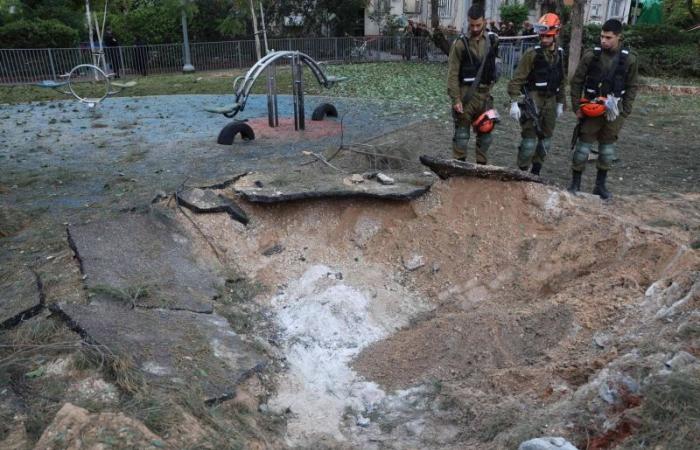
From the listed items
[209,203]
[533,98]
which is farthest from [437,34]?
[209,203]

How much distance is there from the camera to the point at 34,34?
17953 millimetres

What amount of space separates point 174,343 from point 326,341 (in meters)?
1.14

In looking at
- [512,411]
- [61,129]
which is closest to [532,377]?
[512,411]

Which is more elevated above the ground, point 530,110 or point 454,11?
point 454,11

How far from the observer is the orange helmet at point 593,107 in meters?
5.56

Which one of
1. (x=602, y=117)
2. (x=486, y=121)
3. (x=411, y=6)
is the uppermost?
(x=411, y=6)

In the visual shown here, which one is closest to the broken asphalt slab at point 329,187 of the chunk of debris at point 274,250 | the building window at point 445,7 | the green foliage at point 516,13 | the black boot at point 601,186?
the chunk of debris at point 274,250

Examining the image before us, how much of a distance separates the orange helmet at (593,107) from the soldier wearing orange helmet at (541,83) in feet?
1.18

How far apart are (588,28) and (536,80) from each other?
53.0ft

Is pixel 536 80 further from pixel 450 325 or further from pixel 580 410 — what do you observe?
pixel 580 410

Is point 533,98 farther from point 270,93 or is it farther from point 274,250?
point 270,93

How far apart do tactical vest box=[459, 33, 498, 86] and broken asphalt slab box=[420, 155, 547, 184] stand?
3.68 ft

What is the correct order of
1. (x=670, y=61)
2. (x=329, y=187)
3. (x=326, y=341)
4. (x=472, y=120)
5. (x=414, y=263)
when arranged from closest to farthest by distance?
Result: 1. (x=326, y=341)
2. (x=414, y=263)
3. (x=329, y=187)
4. (x=472, y=120)
5. (x=670, y=61)

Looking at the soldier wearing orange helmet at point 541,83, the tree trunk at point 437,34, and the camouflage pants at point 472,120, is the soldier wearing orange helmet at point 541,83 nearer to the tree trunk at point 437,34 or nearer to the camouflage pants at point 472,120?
the camouflage pants at point 472,120
